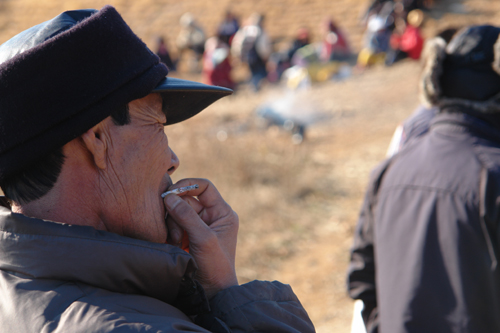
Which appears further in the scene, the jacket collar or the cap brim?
the cap brim

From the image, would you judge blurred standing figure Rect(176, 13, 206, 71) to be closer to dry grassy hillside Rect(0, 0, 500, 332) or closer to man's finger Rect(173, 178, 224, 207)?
dry grassy hillside Rect(0, 0, 500, 332)

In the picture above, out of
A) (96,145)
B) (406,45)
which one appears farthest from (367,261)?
(406,45)

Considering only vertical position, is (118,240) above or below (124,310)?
above

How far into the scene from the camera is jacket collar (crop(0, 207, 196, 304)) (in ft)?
3.96

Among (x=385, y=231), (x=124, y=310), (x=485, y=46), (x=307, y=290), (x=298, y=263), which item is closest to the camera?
(x=124, y=310)

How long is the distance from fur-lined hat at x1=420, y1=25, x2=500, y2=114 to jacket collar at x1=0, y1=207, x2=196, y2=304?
1893mm

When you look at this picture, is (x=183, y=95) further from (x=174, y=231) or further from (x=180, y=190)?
(x=174, y=231)

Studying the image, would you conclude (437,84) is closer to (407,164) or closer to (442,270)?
(407,164)

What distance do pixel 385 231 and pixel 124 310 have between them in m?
1.54

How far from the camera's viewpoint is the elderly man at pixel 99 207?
120 cm

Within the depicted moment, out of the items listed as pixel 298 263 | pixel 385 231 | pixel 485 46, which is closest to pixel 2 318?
pixel 385 231

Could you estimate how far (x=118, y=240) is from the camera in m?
1.27

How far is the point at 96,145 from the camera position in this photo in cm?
137

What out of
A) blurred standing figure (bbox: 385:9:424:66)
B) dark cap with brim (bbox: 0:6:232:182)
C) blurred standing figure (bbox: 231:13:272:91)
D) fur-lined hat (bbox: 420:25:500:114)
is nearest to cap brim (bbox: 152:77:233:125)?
dark cap with brim (bbox: 0:6:232:182)
